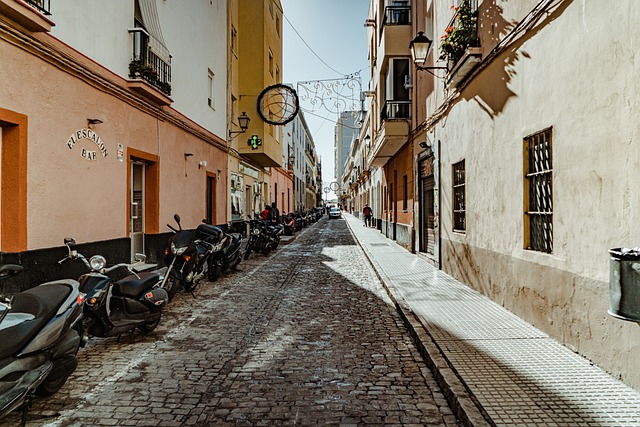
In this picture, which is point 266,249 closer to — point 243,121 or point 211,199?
point 211,199

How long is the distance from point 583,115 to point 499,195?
2487 mm

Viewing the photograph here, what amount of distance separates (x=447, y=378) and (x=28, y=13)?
628 cm

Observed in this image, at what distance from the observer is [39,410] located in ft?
11.6

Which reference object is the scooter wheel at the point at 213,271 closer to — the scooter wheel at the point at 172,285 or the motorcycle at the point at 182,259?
the motorcycle at the point at 182,259

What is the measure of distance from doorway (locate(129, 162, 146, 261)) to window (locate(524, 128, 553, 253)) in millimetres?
7972

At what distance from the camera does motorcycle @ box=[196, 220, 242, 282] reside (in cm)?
892

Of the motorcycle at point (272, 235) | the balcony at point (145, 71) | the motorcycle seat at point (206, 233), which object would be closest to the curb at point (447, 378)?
the motorcycle seat at point (206, 233)

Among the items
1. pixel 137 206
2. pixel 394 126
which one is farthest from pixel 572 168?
pixel 394 126

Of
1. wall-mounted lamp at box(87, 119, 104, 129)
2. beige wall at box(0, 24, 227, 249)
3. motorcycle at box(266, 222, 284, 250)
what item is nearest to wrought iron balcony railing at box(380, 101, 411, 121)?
motorcycle at box(266, 222, 284, 250)

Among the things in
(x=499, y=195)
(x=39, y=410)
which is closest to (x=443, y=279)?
(x=499, y=195)

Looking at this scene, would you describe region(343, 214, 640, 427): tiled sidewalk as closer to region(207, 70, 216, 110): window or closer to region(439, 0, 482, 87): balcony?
region(439, 0, 482, 87): balcony

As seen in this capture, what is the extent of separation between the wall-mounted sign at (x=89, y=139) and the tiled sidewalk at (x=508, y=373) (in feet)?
18.5

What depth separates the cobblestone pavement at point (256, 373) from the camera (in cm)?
351

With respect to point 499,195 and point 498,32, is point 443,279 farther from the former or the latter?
point 498,32
